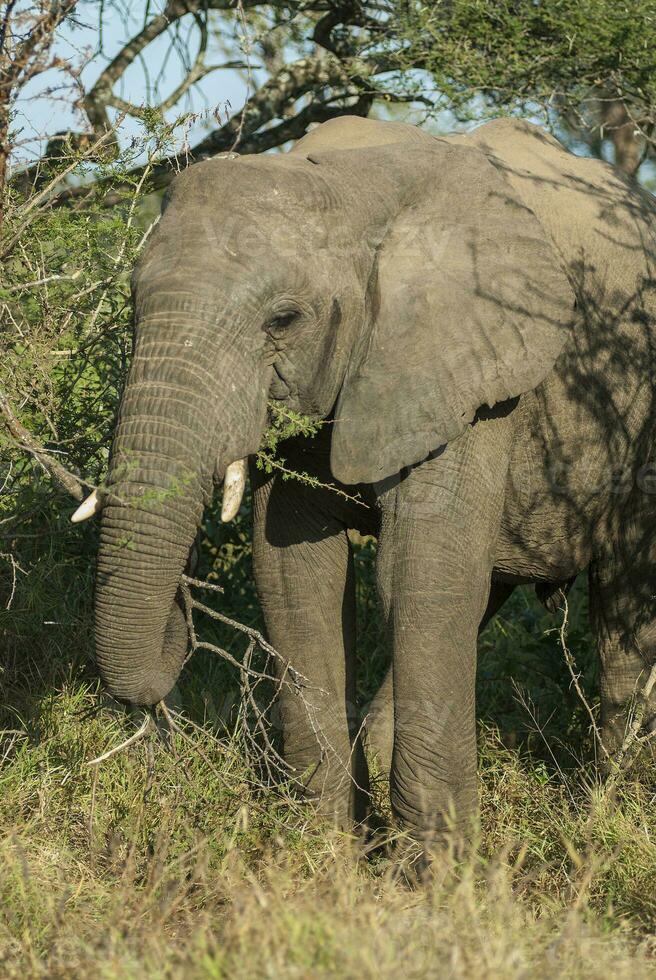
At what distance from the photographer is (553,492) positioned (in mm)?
4785

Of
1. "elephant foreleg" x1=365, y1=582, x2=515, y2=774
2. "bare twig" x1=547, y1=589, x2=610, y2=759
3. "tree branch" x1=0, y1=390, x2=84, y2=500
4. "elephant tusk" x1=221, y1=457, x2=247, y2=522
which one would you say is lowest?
"elephant foreleg" x1=365, y1=582, x2=515, y2=774

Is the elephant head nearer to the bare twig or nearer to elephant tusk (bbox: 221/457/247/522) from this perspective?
elephant tusk (bbox: 221/457/247/522)

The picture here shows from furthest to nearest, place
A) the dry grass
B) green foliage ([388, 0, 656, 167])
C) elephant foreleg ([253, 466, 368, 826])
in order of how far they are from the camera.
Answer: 1. green foliage ([388, 0, 656, 167])
2. elephant foreleg ([253, 466, 368, 826])
3. the dry grass

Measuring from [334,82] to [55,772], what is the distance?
4235mm

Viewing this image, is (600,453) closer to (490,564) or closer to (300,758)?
(490,564)

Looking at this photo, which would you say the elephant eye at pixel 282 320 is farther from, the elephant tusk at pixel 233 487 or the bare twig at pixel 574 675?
the bare twig at pixel 574 675

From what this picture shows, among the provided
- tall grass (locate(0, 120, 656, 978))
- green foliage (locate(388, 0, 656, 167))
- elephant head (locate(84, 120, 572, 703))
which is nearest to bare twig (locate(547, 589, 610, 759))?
tall grass (locate(0, 120, 656, 978))

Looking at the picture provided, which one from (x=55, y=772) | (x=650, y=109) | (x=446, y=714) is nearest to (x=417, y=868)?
(x=446, y=714)

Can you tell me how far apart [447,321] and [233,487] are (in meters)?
0.87

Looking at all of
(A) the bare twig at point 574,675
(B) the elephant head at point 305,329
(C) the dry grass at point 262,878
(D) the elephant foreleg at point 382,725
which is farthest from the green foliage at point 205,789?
(D) the elephant foreleg at point 382,725

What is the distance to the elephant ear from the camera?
13.5ft

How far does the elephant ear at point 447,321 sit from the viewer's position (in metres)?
4.12

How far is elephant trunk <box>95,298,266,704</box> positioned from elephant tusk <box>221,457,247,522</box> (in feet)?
0.16

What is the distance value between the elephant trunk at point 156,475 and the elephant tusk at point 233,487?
0.05 meters
